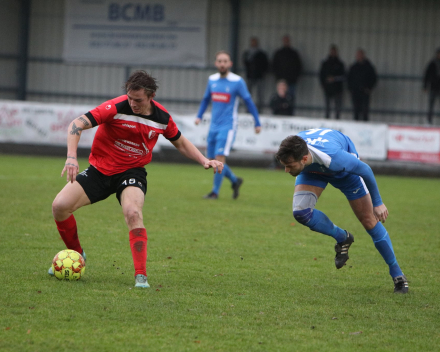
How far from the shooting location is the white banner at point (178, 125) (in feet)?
57.9

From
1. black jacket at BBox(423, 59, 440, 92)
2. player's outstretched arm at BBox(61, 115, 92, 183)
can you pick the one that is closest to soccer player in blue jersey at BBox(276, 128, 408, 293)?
player's outstretched arm at BBox(61, 115, 92, 183)

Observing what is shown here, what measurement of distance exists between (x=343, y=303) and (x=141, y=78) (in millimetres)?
2306

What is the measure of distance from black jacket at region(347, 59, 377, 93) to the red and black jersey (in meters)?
15.0

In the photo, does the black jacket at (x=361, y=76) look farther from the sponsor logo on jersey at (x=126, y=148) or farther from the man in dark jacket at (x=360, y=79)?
the sponsor logo on jersey at (x=126, y=148)

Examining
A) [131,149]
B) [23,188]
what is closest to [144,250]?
[131,149]

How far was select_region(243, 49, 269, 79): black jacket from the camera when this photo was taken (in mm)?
20141

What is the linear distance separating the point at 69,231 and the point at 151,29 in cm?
1736

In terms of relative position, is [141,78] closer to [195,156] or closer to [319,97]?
[195,156]

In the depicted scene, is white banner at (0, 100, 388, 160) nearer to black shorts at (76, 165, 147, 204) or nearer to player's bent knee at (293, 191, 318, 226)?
player's bent knee at (293, 191, 318, 226)

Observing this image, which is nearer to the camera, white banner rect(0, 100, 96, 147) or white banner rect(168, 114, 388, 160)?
white banner rect(168, 114, 388, 160)

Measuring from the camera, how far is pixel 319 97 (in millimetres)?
21641

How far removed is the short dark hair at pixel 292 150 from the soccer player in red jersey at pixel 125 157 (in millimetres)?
692

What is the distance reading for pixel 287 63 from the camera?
A: 2006 centimetres

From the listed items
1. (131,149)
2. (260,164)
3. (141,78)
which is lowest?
(260,164)
